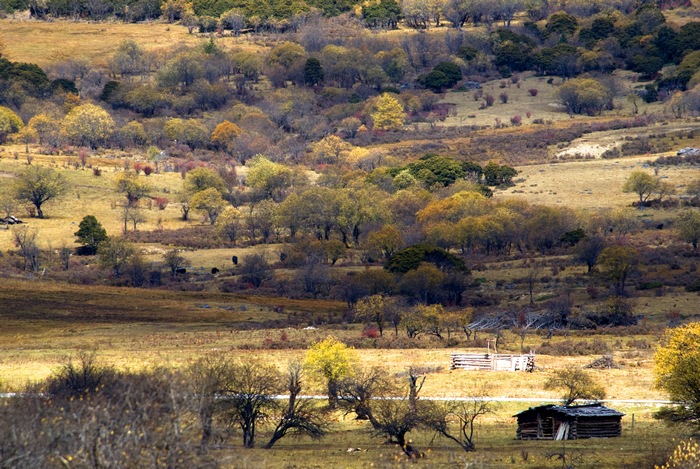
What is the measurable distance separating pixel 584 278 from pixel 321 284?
22.2 m

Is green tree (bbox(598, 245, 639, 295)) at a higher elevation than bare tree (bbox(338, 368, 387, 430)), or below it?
higher

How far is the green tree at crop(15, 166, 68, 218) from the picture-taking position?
12781 centimetres

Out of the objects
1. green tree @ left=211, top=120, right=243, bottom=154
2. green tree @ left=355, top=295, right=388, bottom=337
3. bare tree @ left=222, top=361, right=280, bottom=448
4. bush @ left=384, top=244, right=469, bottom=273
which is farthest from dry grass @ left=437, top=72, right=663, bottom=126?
bare tree @ left=222, top=361, right=280, bottom=448

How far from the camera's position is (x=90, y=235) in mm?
117438

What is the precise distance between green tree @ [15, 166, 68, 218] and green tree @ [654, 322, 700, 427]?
301 feet

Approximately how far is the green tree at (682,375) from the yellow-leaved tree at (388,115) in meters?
145

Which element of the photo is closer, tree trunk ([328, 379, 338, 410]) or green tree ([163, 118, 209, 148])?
tree trunk ([328, 379, 338, 410])

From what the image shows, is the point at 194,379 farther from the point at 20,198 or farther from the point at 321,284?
the point at 20,198

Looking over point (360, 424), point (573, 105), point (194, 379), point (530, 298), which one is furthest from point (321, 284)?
point (573, 105)

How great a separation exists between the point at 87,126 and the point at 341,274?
73111 millimetres

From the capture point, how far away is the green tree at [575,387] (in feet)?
182

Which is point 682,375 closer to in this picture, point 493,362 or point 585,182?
point 493,362

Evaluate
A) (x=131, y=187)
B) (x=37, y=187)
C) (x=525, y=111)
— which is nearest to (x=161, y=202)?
(x=131, y=187)

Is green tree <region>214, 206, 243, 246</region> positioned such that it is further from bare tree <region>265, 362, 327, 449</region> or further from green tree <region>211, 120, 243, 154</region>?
bare tree <region>265, 362, 327, 449</region>
